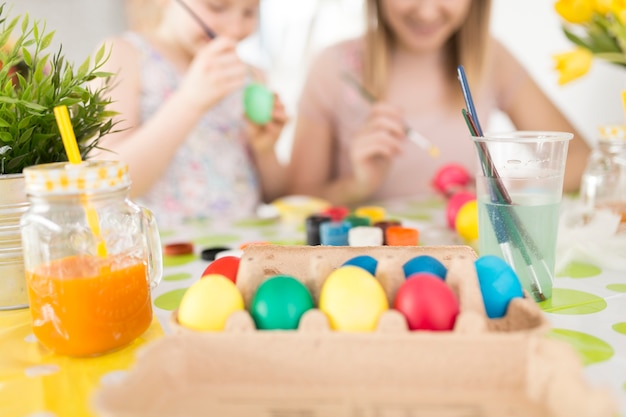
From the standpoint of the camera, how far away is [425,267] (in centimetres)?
51

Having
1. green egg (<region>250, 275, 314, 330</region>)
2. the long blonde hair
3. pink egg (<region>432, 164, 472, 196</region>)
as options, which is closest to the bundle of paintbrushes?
green egg (<region>250, 275, 314, 330</region>)

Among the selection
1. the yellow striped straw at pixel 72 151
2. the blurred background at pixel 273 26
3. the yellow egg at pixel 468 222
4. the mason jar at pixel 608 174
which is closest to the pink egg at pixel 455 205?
the yellow egg at pixel 468 222

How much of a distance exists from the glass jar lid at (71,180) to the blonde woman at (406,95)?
1.03 meters

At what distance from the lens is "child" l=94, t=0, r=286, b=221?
1163 mm

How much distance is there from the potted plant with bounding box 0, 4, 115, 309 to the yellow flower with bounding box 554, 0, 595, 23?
2.46 feet

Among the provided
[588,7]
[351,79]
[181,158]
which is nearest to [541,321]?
[588,7]

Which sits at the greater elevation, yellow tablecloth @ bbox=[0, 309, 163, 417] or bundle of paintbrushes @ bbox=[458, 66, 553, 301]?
bundle of paintbrushes @ bbox=[458, 66, 553, 301]

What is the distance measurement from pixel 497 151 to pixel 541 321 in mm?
246

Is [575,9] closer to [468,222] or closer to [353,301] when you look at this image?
[468,222]

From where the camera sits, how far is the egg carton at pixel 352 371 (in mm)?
389

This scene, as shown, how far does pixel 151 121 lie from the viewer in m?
1.19

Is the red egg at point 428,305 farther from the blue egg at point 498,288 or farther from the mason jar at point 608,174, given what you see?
the mason jar at point 608,174

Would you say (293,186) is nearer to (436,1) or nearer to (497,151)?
(436,1)

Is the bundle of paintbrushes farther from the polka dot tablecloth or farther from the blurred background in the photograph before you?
the blurred background
